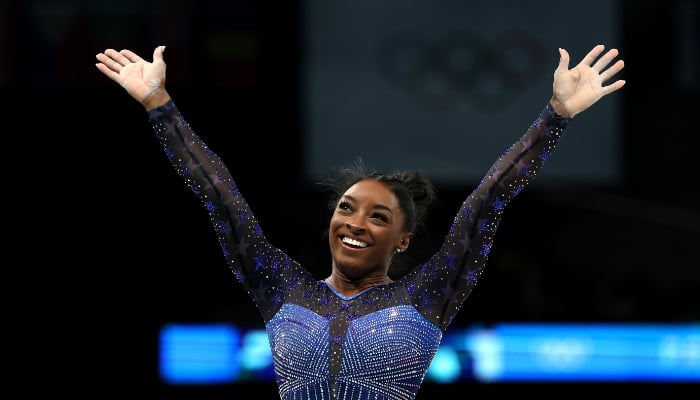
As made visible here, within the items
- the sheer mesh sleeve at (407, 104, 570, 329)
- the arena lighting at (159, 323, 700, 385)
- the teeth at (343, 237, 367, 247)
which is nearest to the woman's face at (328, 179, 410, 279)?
the teeth at (343, 237, 367, 247)

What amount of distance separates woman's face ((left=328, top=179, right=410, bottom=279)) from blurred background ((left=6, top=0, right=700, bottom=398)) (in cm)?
320

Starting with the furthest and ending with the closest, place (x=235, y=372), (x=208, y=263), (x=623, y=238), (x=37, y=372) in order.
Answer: (x=623, y=238), (x=208, y=263), (x=37, y=372), (x=235, y=372)

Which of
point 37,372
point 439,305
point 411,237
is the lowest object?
point 439,305

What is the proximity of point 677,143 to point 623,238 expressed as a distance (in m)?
0.81

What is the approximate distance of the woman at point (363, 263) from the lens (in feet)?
8.46

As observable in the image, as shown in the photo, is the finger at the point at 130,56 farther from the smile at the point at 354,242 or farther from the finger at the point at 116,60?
the smile at the point at 354,242

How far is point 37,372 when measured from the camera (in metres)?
6.24

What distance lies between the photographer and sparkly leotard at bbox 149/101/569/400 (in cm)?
257

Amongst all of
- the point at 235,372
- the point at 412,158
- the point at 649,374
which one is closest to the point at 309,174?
the point at 412,158

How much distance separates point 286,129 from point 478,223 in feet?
13.6

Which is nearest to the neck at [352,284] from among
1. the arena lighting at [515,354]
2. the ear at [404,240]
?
the ear at [404,240]

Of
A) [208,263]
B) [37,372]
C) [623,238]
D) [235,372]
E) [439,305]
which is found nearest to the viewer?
[439,305]

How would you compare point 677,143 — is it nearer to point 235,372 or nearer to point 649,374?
point 649,374

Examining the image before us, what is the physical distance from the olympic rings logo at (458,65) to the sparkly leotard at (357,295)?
3.71 metres
